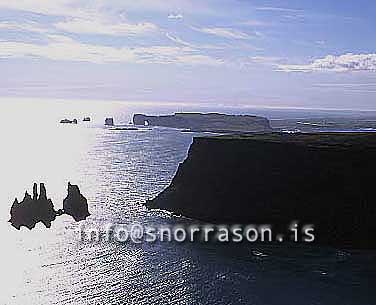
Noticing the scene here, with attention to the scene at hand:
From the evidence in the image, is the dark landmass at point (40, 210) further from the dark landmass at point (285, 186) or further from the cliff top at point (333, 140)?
the cliff top at point (333, 140)

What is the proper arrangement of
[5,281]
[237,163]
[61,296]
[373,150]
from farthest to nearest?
[237,163]
[373,150]
[5,281]
[61,296]

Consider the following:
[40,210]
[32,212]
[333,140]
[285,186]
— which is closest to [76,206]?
[40,210]

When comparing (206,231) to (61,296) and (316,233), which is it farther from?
(61,296)

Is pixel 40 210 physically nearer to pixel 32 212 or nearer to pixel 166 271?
pixel 32 212

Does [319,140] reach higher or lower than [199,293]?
higher

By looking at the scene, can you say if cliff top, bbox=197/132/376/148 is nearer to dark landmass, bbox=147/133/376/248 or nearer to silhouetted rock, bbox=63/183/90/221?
dark landmass, bbox=147/133/376/248

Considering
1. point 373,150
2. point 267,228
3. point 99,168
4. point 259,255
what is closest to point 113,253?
point 259,255

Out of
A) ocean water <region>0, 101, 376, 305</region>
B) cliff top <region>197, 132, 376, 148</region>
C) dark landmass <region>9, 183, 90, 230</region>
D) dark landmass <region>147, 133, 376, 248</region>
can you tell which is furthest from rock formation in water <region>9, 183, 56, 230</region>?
cliff top <region>197, 132, 376, 148</region>
